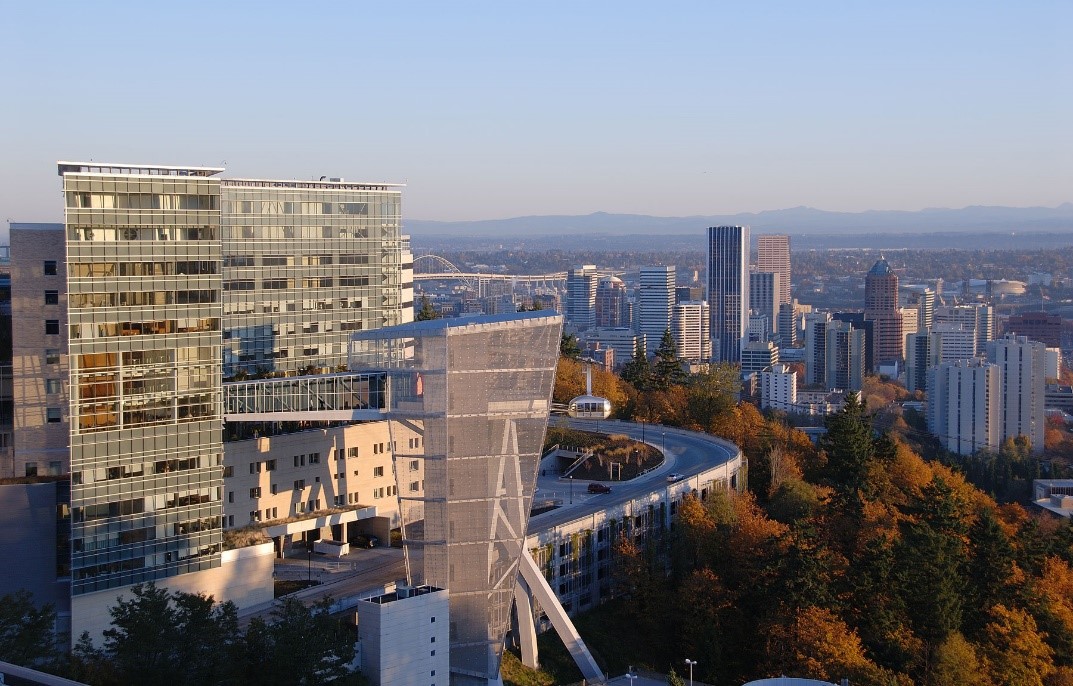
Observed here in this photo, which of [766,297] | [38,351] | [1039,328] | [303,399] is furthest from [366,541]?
[766,297]

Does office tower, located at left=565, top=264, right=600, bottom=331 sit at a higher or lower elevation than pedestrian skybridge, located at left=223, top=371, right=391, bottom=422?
lower

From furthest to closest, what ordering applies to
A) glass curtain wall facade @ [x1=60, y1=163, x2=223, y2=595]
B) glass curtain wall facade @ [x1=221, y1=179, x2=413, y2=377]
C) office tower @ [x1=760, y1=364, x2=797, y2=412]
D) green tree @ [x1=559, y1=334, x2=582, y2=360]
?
office tower @ [x1=760, y1=364, x2=797, y2=412], green tree @ [x1=559, y1=334, x2=582, y2=360], glass curtain wall facade @ [x1=221, y1=179, x2=413, y2=377], glass curtain wall facade @ [x1=60, y1=163, x2=223, y2=595]

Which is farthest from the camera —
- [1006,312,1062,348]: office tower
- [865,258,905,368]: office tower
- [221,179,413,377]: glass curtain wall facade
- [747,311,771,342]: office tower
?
[747,311,771,342]: office tower

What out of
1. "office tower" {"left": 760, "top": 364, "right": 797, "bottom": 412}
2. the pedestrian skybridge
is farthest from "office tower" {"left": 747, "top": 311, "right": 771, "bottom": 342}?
the pedestrian skybridge

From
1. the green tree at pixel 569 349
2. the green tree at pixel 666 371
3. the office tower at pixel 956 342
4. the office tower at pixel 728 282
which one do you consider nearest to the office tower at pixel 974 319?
the office tower at pixel 956 342

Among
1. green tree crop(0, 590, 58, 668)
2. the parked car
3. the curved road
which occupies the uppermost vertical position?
green tree crop(0, 590, 58, 668)

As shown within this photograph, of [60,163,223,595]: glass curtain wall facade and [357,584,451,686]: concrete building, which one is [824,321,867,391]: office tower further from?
[357,584,451,686]: concrete building

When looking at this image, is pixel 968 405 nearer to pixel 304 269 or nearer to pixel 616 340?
pixel 616 340
